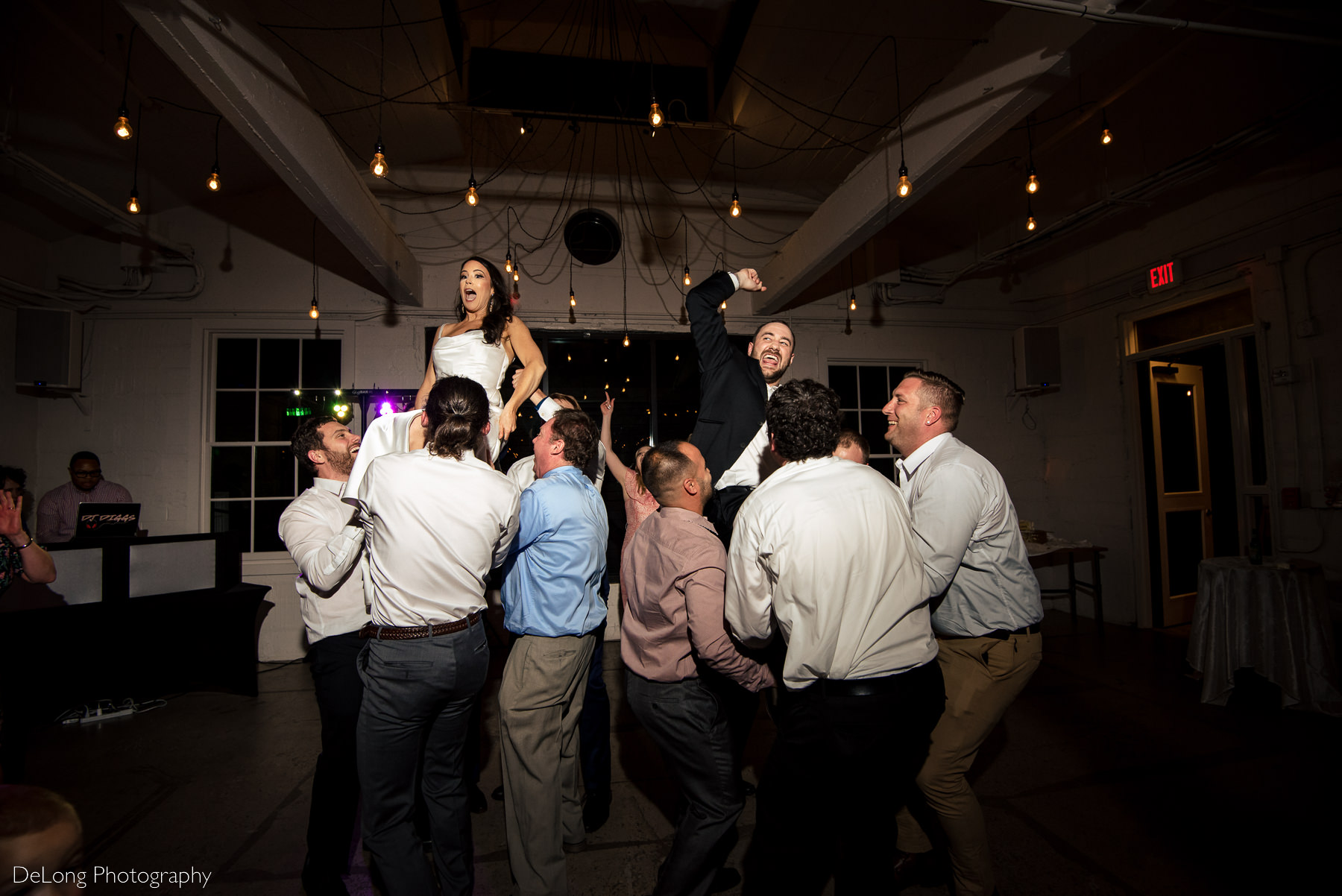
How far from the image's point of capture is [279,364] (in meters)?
6.27

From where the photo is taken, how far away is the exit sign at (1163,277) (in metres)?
5.79

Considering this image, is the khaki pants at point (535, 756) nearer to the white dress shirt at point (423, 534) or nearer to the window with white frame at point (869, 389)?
the white dress shirt at point (423, 534)

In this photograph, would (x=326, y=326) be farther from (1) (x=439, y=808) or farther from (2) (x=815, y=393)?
(2) (x=815, y=393)

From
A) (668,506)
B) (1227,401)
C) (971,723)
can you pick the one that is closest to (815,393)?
(668,506)

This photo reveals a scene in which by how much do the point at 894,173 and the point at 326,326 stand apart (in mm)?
5655

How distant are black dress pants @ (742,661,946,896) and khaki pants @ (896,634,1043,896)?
56 centimetres

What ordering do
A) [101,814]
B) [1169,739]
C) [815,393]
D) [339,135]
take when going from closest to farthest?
[815,393]
[101,814]
[1169,739]
[339,135]

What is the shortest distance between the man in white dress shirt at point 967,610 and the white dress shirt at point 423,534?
1484mm

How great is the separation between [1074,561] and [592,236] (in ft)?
21.3

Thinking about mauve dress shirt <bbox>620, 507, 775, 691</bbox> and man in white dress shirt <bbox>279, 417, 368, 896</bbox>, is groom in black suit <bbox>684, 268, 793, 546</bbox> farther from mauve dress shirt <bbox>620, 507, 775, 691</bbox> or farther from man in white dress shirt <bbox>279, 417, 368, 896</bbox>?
man in white dress shirt <bbox>279, 417, 368, 896</bbox>

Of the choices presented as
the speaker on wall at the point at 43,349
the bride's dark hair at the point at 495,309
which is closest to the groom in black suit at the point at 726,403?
the bride's dark hair at the point at 495,309

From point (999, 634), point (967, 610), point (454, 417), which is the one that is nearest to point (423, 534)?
point (454, 417)

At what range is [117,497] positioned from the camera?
17.8 feet

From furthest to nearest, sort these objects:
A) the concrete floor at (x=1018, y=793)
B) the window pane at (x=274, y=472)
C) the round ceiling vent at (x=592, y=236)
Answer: the round ceiling vent at (x=592, y=236) → the window pane at (x=274, y=472) → the concrete floor at (x=1018, y=793)
